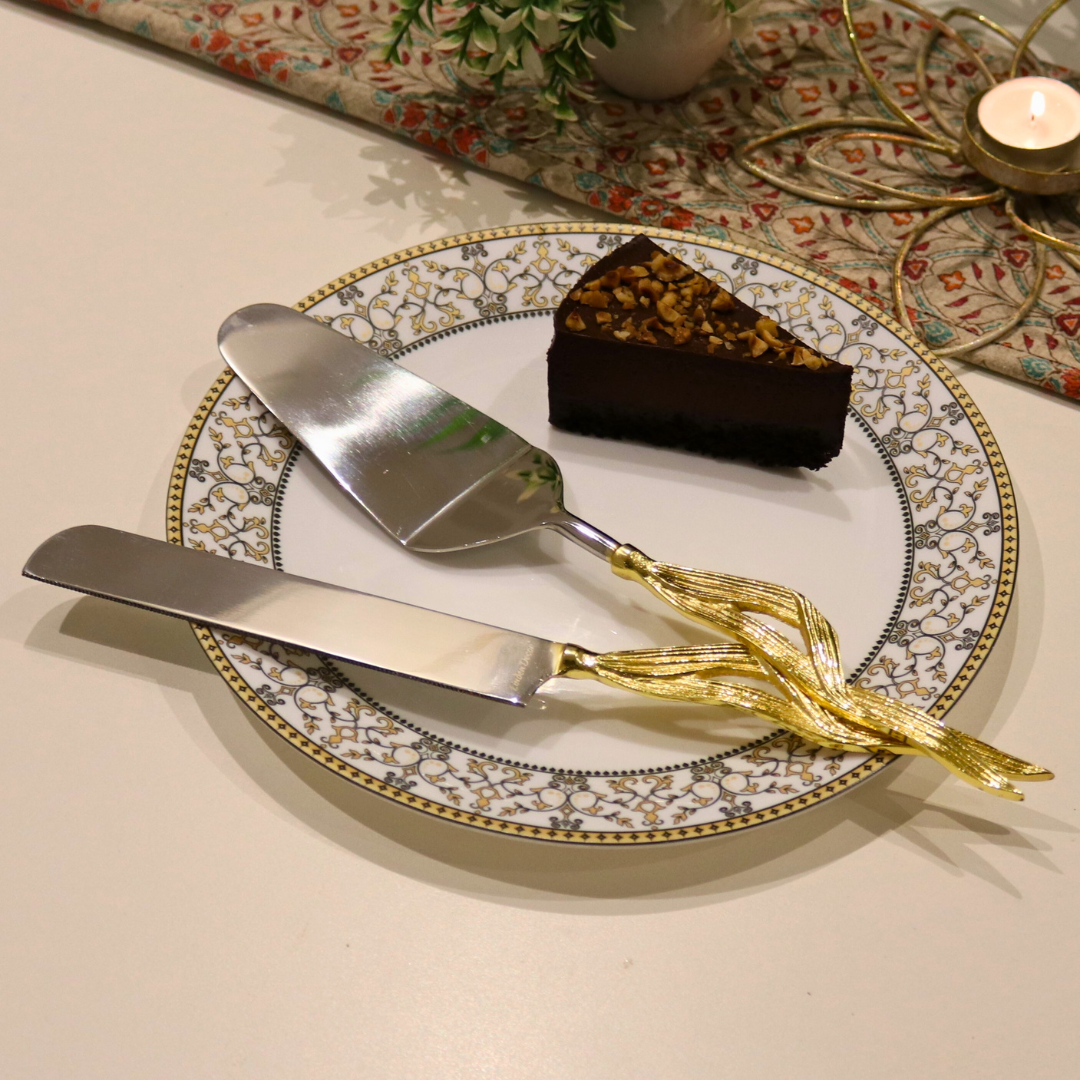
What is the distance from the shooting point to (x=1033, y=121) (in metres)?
1.21

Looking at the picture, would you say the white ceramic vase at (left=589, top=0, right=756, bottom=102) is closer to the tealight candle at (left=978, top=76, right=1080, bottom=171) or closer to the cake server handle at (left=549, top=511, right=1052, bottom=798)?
the tealight candle at (left=978, top=76, right=1080, bottom=171)

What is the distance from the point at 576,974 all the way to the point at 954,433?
540 millimetres

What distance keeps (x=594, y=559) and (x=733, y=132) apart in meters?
0.60

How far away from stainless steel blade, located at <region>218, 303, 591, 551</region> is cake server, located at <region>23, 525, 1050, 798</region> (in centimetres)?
12

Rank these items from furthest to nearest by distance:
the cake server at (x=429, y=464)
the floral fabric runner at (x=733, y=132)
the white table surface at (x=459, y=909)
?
1. the floral fabric runner at (x=733, y=132)
2. the cake server at (x=429, y=464)
3. the white table surface at (x=459, y=909)

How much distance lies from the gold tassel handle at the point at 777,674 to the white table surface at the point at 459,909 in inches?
3.9

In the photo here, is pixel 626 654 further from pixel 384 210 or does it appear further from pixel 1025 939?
pixel 384 210

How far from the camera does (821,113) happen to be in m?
1.30

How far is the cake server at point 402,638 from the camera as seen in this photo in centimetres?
78

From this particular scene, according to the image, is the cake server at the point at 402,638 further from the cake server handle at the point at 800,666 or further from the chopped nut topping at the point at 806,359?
the chopped nut topping at the point at 806,359

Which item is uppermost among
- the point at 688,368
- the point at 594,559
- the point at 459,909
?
the point at 688,368

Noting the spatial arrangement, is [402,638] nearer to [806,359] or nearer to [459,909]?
[459,909]

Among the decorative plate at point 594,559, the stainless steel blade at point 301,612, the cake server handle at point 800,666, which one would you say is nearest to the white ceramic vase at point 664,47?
the decorative plate at point 594,559

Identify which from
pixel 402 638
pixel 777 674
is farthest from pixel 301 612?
pixel 777 674
